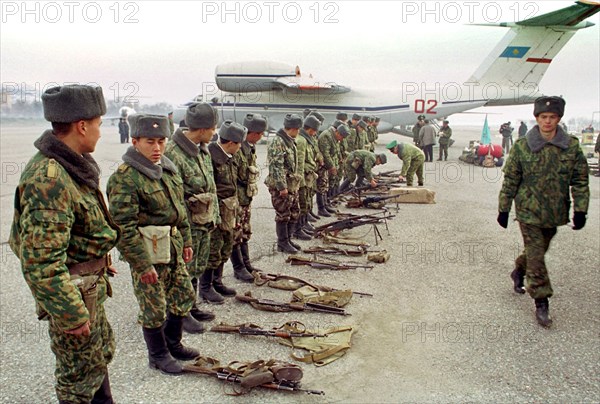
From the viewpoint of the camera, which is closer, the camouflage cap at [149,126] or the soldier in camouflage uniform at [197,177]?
the camouflage cap at [149,126]

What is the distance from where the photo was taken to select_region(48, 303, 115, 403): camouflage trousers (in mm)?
2471

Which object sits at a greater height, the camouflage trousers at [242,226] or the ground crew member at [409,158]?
the ground crew member at [409,158]

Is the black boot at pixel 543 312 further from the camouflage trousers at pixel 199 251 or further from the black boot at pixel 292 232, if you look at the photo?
the black boot at pixel 292 232

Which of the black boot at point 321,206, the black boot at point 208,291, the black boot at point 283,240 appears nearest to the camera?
the black boot at point 208,291

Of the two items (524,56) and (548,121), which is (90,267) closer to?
(548,121)

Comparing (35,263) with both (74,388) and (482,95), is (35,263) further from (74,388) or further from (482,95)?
(482,95)

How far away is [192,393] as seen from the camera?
3299 mm

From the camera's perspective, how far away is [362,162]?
10.6 m

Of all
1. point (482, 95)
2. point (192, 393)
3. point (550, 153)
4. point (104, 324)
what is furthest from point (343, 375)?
point (482, 95)

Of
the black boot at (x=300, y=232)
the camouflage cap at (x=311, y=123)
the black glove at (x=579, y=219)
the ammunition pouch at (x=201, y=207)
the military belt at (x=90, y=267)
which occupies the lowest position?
the black boot at (x=300, y=232)

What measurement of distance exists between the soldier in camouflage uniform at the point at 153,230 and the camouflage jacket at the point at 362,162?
7.14 meters

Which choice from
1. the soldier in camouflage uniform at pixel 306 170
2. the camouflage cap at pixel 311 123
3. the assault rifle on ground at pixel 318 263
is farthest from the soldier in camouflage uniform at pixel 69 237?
the camouflage cap at pixel 311 123

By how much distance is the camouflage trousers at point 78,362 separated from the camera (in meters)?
2.47

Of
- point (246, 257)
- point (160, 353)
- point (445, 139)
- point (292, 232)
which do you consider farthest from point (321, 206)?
point (445, 139)
